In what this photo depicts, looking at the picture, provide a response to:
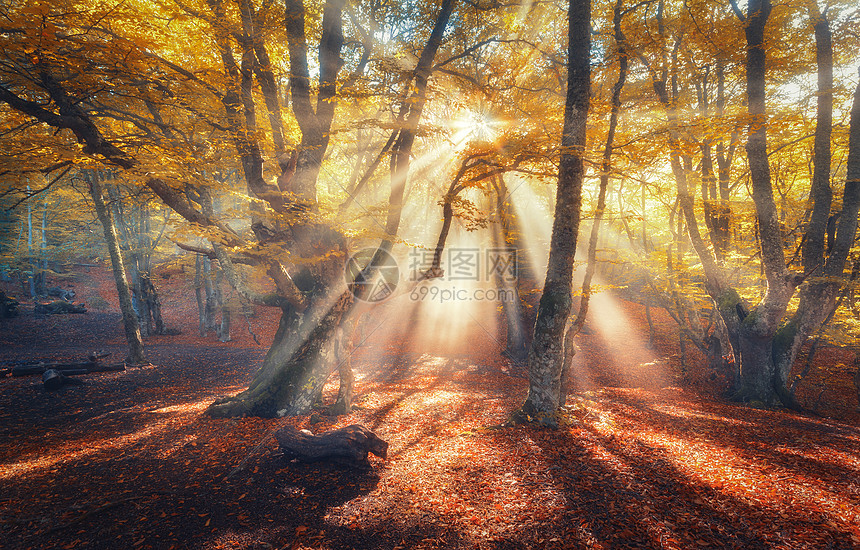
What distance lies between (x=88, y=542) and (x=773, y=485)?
7125 mm

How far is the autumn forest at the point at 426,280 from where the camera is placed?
3.55 metres

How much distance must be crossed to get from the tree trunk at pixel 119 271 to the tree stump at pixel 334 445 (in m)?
9.89

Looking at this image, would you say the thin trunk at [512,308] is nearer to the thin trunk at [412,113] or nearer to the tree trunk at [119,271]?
the thin trunk at [412,113]

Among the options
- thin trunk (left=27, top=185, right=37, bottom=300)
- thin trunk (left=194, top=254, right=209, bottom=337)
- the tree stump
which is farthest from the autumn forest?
thin trunk (left=27, top=185, right=37, bottom=300)

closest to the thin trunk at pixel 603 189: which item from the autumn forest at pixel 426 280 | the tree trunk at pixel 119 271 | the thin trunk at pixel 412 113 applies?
the autumn forest at pixel 426 280

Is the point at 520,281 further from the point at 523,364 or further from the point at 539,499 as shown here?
the point at 539,499

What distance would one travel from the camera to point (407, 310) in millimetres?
22141

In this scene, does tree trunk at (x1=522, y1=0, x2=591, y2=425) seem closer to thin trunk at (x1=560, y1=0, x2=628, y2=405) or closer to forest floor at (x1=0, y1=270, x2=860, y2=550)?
forest floor at (x1=0, y1=270, x2=860, y2=550)

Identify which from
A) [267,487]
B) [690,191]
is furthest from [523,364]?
[267,487]

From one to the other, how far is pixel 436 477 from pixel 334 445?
1479 millimetres

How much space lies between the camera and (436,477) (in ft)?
13.9

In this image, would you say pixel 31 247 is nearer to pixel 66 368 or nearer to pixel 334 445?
pixel 66 368

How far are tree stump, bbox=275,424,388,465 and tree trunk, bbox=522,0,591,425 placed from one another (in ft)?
9.31

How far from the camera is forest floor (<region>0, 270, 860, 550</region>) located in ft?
10.2
